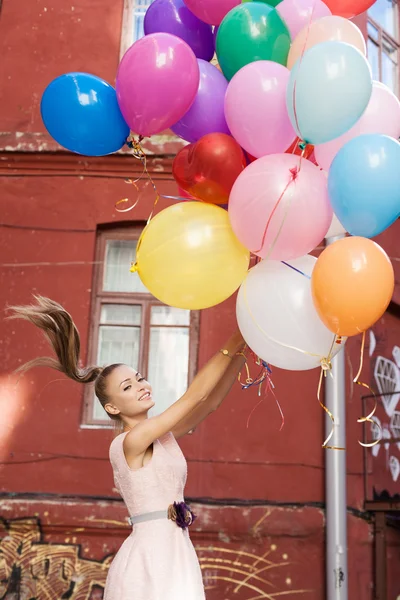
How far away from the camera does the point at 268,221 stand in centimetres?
254

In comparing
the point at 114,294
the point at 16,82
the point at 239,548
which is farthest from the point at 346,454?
the point at 16,82

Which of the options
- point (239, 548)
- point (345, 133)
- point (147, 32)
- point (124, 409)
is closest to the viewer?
point (345, 133)

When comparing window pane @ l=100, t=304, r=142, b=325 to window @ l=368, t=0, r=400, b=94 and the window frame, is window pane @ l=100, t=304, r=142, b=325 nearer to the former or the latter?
window @ l=368, t=0, r=400, b=94

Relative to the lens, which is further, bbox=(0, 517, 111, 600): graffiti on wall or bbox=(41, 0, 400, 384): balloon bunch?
bbox=(0, 517, 111, 600): graffiti on wall

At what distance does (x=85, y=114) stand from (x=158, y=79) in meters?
0.37

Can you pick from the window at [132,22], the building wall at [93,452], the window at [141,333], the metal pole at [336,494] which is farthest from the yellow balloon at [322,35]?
the window at [132,22]

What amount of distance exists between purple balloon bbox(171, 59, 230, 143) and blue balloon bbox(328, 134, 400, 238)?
628 mm

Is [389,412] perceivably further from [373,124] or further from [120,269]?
[373,124]

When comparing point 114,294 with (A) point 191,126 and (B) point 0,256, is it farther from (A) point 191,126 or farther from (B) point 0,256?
(A) point 191,126

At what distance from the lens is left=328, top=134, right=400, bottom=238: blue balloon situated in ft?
7.98

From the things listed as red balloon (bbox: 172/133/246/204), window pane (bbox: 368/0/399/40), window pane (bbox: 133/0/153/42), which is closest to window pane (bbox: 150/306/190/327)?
window pane (bbox: 133/0/153/42)

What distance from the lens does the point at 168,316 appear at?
6.50 m

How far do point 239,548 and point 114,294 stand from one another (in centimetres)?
239

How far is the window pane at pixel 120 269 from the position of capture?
657cm
